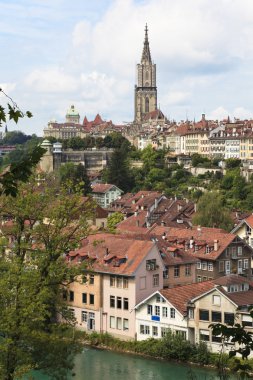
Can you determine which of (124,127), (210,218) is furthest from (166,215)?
(124,127)

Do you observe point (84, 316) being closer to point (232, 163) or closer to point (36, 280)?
point (36, 280)

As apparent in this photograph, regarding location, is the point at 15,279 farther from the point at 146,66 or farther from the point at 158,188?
the point at 146,66

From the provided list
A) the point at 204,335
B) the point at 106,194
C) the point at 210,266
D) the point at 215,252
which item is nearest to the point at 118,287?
the point at 204,335

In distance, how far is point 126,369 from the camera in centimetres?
2134

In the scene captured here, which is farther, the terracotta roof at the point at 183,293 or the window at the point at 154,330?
the window at the point at 154,330

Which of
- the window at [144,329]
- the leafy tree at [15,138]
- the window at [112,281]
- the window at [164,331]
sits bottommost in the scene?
the window at [144,329]

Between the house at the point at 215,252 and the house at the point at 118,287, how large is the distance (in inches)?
117

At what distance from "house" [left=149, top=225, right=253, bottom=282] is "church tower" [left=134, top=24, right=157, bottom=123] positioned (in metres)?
76.2

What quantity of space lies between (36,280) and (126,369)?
27.8 ft

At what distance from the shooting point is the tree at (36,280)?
13195 millimetres

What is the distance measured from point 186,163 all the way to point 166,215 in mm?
28294

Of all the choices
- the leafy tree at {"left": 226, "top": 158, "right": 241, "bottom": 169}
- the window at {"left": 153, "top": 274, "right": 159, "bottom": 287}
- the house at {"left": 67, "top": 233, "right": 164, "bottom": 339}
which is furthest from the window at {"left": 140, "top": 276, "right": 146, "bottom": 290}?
the leafy tree at {"left": 226, "top": 158, "right": 241, "bottom": 169}

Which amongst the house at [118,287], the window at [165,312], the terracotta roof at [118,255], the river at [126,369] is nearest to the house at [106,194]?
the terracotta roof at [118,255]

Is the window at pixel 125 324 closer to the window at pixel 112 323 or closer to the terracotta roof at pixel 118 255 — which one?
the window at pixel 112 323
